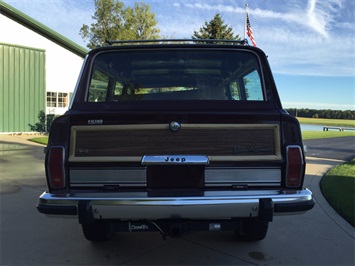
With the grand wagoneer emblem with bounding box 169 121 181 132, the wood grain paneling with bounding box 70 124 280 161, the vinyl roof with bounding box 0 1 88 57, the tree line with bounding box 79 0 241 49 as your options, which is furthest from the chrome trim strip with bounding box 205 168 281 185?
the tree line with bounding box 79 0 241 49

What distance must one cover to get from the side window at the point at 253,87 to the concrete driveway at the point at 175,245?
1619 mm

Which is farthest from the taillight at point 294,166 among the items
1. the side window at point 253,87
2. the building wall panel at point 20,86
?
the building wall panel at point 20,86

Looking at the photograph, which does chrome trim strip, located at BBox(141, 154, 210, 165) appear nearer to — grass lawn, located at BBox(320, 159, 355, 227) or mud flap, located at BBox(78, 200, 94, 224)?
mud flap, located at BBox(78, 200, 94, 224)

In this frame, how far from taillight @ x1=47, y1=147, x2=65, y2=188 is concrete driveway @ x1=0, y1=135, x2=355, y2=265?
101cm

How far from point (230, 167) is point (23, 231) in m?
2.81

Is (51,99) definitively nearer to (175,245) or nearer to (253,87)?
(175,245)

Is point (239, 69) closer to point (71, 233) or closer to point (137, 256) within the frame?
point (137, 256)

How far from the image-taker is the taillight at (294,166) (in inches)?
113

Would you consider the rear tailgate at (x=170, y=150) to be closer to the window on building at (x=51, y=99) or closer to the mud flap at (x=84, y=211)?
the mud flap at (x=84, y=211)

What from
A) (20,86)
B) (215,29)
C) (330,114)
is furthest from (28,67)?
(330,114)

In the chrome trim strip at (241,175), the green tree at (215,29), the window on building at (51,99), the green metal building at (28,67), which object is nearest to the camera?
the chrome trim strip at (241,175)

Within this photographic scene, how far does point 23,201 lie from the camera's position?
5492mm

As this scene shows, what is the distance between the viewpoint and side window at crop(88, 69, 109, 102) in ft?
11.1

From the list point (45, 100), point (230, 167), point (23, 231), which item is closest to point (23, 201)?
point (23, 231)
